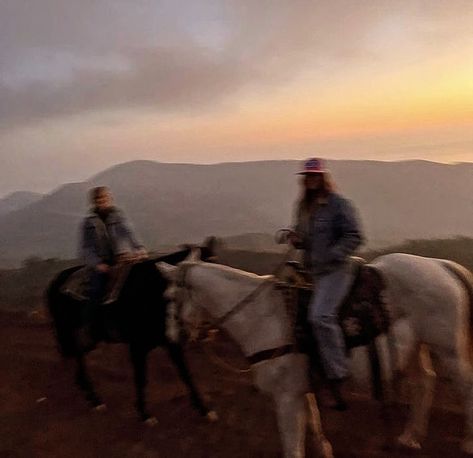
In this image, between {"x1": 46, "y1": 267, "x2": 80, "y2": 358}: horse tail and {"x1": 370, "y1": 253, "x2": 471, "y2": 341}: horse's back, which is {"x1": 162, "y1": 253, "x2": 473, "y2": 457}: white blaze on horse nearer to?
{"x1": 370, "y1": 253, "x2": 471, "y2": 341}: horse's back

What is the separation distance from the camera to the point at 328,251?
562 centimetres

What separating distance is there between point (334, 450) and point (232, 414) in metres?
1.56

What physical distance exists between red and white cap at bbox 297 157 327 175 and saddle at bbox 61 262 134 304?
318cm

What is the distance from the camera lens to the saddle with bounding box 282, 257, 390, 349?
5.69m

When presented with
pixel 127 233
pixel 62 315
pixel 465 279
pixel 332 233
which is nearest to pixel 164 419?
pixel 62 315

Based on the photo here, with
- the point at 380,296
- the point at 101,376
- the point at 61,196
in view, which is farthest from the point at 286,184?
the point at 380,296

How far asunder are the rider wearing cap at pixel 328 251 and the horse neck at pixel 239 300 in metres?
0.38

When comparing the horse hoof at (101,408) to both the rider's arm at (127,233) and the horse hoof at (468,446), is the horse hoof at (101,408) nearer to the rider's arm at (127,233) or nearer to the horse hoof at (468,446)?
the rider's arm at (127,233)

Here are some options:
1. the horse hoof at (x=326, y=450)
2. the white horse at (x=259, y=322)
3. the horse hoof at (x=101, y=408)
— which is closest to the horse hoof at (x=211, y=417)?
the horse hoof at (x=101, y=408)

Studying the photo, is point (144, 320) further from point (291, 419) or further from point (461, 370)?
point (461, 370)

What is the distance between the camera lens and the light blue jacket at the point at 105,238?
26.5 feet

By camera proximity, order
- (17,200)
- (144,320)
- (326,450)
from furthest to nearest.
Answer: (17,200)
(144,320)
(326,450)

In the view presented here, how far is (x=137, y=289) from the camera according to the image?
26.1 ft

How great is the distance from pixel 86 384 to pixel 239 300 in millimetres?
3738
